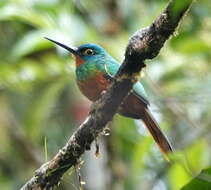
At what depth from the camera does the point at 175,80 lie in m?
4.01

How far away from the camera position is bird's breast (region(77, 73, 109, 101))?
8.43 feet

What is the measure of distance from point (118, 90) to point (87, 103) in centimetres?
228

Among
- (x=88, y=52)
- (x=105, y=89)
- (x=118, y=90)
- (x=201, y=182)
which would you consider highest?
(x=88, y=52)

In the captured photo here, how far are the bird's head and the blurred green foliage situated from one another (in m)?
0.22

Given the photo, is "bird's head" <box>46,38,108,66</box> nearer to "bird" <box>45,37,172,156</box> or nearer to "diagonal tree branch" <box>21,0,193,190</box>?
"bird" <box>45,37,172,156</box>

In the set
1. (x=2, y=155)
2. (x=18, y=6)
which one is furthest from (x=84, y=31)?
(x=2, y=155)

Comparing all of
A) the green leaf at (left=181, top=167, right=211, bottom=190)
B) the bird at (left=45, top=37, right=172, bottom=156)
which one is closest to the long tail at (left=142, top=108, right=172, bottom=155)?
the bird at (left=45, top=37, right=172, bottom=156)

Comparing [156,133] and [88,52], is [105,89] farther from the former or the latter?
[88,52]

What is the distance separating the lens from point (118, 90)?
72.3 inches

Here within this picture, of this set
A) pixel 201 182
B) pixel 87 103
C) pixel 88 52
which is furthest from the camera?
pixel 87 103

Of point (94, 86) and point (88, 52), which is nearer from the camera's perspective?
point (94, 86)

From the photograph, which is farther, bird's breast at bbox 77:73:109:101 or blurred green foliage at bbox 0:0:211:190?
blurred green foliage at bbox 0:0:211:190

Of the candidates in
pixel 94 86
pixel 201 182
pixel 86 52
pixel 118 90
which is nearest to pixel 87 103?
pixel 86 52

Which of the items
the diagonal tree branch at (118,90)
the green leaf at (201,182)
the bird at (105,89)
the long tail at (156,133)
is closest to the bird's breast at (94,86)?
the bird at (105,89)
